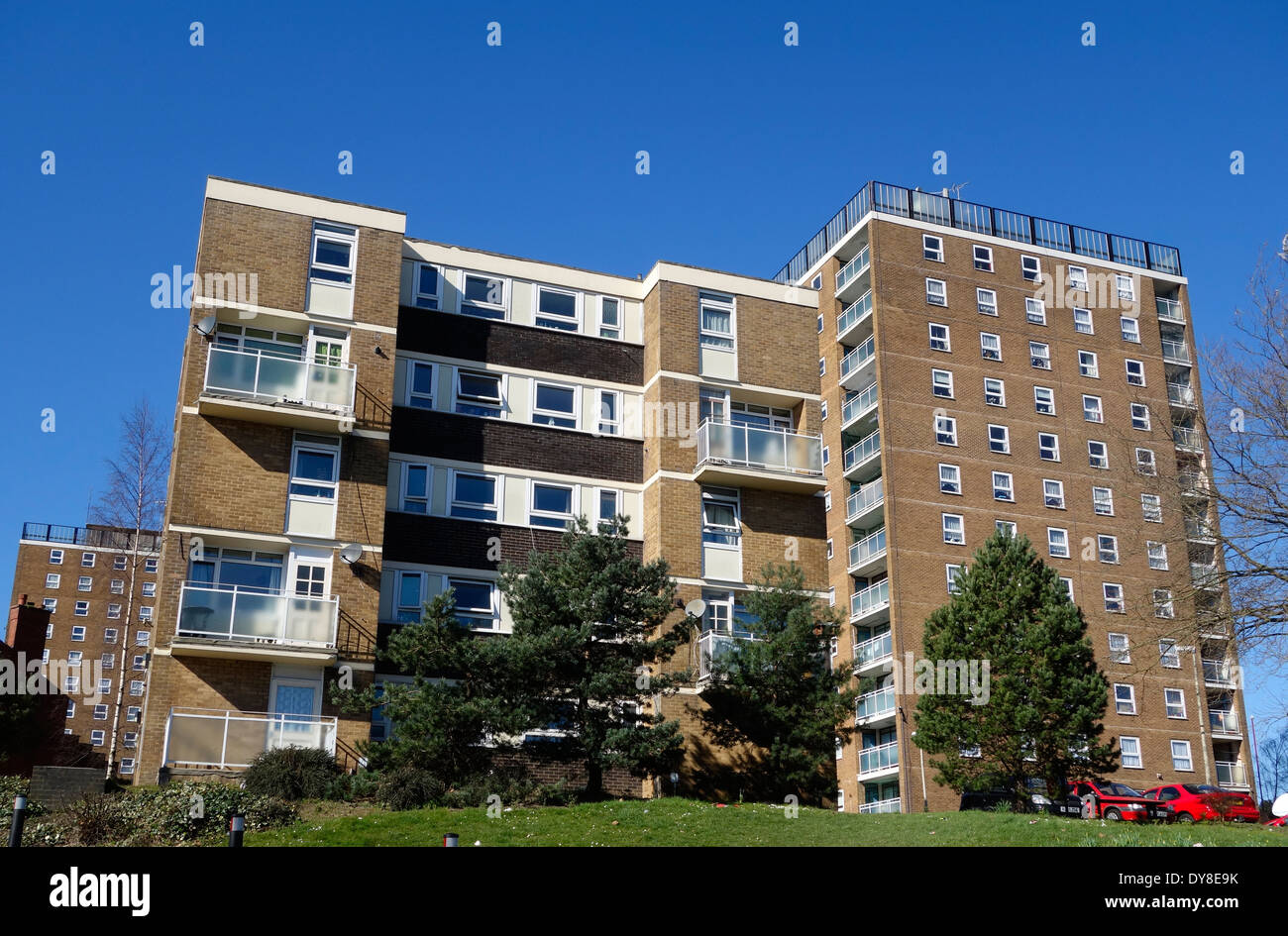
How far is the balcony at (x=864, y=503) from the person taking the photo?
4775 centimetres

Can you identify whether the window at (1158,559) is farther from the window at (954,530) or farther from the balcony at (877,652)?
the balcony at (877,652)

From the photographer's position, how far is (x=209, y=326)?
2661 centimetres

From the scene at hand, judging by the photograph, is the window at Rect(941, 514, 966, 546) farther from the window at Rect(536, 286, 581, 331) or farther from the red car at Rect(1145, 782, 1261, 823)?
the window at Rect(536, 286, 581, 331)

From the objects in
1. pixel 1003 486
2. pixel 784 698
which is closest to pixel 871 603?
pixel 1003 486

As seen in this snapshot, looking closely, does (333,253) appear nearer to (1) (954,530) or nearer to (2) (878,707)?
(2) (878,707)

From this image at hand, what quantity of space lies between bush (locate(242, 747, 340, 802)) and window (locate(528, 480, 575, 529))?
8.12 meters

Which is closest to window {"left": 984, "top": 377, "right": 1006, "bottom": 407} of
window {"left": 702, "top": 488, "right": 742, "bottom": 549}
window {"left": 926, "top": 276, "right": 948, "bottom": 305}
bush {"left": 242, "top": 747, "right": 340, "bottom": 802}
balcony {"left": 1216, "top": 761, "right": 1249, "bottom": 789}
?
window {"left": 926, "top": 276, "right": 948, "bottom": 305}

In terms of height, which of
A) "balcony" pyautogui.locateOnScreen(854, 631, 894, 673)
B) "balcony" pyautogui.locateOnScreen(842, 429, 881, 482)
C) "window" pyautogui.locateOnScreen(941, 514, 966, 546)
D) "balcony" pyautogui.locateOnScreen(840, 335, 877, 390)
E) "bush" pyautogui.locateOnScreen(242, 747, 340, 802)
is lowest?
"bush" pyautogui.locateOnScreen(242, 747, 340, 802)

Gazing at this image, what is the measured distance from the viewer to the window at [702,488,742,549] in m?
30.5
